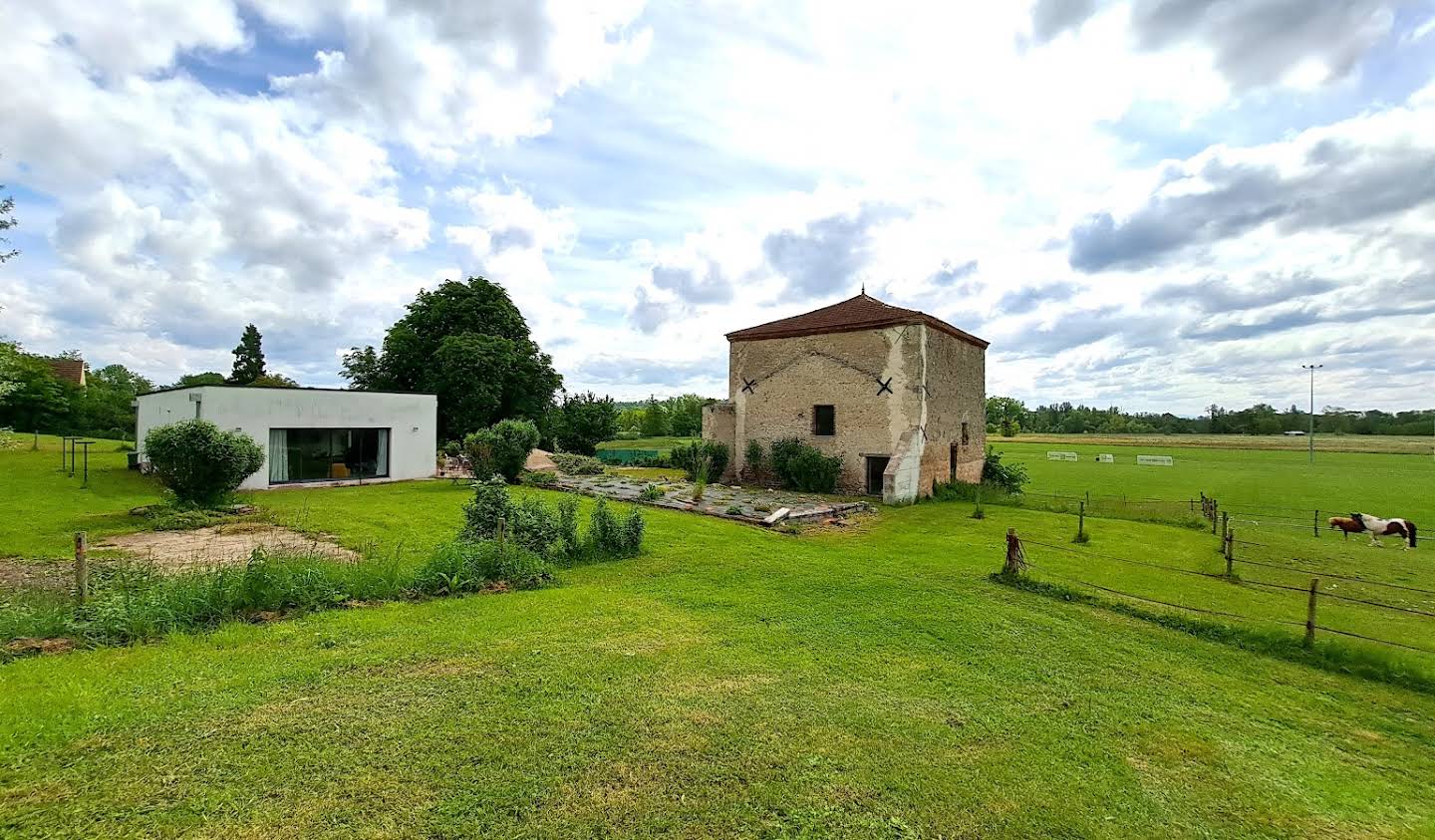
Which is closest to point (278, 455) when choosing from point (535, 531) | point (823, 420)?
point (535, 531)

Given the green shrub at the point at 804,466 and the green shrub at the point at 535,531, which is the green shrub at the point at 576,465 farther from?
the green shrub at the point at 535,531

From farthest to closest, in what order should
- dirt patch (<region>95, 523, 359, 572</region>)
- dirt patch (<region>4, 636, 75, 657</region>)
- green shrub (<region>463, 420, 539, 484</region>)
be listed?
1. green shrub (<region>463, 420, 539, 484</region>)
2. dirt patch (<region>95, 523, 359, 572</region>)
3. dirt patch (<region>4, 636, 75, 657</region>)

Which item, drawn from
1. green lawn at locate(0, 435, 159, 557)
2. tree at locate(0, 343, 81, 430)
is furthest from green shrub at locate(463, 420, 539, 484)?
tree at locate(0, 343, 81, 430)

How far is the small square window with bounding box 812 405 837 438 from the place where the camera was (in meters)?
21.7

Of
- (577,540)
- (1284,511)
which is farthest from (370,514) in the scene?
(1284,511)

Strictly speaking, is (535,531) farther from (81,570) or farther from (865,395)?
(865,395)

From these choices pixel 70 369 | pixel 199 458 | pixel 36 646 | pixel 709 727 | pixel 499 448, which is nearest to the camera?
pixel 709 727

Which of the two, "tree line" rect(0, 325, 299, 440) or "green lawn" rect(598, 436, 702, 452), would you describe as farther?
"green lawn" rect(598, 436, 702, 452)

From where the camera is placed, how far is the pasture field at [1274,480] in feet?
89.4

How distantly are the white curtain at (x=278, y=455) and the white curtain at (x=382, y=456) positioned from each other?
2837 mm

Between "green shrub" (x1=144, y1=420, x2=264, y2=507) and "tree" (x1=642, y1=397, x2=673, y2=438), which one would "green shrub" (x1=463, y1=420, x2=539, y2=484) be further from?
"tree" (x1=642, y1=397, x2=673, y2=438)

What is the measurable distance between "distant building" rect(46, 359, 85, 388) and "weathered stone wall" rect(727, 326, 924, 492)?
56016mm

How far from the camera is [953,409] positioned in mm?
22625

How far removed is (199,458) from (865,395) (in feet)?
59.3
